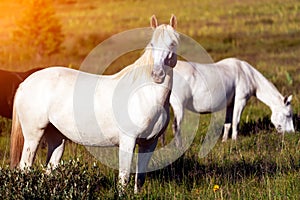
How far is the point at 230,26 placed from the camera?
4378cm

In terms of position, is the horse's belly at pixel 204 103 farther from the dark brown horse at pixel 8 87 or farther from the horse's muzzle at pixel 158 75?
the horse's muzzle at pixel 158 75

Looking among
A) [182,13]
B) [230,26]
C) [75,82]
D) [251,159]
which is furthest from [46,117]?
[182,13]

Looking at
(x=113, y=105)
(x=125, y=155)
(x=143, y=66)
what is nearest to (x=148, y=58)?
(x=143, y=66)

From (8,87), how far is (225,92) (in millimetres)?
3878

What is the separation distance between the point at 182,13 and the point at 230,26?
40.1 ft

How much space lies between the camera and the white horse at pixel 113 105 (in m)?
6.17

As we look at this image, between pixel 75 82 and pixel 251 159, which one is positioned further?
pixel 251 159

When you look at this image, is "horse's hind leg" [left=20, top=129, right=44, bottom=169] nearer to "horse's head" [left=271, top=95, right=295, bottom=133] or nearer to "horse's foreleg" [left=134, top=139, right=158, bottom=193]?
"horse's foreleg" [left=134, top=139, right=158, bottom=193]

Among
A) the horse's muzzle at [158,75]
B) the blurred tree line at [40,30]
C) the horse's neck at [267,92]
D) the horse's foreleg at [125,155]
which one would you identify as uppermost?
the blurred tree line at [40,30]

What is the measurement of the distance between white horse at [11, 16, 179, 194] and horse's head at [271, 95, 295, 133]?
210 inches

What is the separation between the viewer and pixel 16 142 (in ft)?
23.2

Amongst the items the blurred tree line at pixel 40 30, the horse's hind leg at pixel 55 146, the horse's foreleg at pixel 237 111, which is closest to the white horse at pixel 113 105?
the horse's hind leg at pixel 55 146

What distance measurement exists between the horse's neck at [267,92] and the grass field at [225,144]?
430 millimetres

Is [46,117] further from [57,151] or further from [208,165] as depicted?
[208,165]
